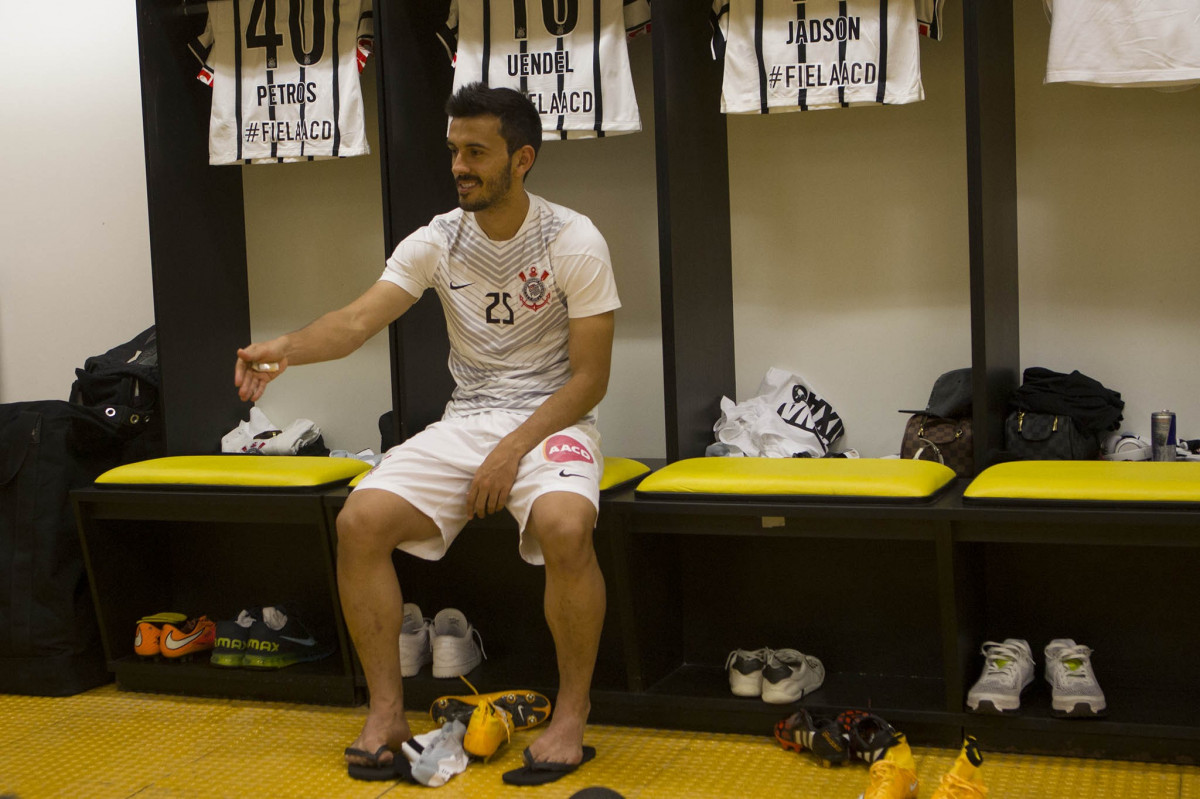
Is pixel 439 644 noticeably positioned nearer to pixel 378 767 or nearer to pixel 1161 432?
pixel 378 767

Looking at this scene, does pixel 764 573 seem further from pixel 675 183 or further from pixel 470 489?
pixel 675 183

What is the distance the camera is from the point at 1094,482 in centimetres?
227

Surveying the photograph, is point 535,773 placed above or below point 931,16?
below

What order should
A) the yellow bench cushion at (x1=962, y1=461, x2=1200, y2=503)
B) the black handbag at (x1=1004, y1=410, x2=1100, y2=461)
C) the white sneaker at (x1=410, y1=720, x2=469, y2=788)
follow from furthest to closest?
the black handbag at (x1=1004, y1=410, x2=1100, y2=461), the white sneaker at (x1=410, y1=720, x2=469, y2=788), the yellow bench cushion at (x1=962, y1=461, x2=1200, y2=503)

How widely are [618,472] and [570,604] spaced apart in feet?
1.52

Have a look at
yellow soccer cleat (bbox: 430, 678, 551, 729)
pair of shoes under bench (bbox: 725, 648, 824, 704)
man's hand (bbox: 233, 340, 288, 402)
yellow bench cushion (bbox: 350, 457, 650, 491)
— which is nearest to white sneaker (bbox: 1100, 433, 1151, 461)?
pair of shoes under bench (bbox: 725, 648, 824, 704)

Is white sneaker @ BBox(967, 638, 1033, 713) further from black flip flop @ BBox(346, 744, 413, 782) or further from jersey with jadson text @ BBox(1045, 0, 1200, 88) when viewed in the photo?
jersey with jadson text @ BBox(1045, 0, 1200, 88)

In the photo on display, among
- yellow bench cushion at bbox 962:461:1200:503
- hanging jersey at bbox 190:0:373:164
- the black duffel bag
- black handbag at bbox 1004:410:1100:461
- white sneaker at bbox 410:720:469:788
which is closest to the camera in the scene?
yellow bench cushion at bbox 962:461:1200:503

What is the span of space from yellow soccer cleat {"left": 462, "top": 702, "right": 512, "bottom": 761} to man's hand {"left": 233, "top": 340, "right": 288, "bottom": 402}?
32.4 inches

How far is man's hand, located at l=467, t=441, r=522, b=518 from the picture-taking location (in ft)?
8.04

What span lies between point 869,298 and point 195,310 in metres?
2.03

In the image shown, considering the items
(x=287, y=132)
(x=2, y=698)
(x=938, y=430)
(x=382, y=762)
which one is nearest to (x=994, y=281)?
(x=938, y=430)

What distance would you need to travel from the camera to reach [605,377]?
2.61 metres

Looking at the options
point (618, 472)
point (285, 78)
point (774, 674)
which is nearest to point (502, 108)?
point (618, 472)
